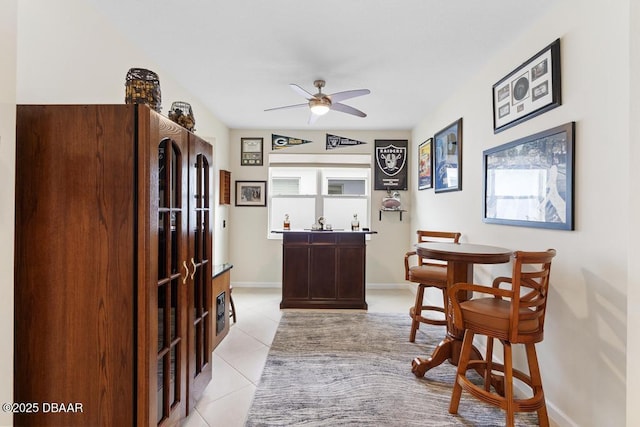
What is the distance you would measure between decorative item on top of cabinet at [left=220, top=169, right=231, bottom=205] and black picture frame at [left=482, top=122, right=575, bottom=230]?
339 centimetres

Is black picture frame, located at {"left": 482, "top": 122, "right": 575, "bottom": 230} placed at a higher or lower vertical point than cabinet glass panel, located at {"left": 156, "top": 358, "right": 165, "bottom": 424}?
higher

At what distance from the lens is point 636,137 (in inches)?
42.1

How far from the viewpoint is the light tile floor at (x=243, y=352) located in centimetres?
183

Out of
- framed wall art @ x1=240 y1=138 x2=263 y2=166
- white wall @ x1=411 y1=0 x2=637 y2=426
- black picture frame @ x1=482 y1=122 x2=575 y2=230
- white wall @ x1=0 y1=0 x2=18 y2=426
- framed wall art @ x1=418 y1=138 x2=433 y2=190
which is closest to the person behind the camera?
white wall @ x1=0 y1=0 x2=18 y2=426

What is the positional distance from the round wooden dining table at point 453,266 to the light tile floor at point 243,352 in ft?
4.27

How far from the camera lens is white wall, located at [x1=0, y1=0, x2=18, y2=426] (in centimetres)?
103

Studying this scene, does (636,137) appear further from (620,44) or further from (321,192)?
(321,192)

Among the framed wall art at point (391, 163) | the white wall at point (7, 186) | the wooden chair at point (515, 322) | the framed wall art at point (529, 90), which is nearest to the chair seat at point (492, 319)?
the wooden chair at point (515, 322)

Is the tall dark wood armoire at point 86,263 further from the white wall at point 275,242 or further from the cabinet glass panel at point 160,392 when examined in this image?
the white wall at point 275,242

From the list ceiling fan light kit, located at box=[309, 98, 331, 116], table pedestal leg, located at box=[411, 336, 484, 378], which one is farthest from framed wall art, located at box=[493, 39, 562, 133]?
table pedestal leg, located at box=[411, 336, 484, 378]

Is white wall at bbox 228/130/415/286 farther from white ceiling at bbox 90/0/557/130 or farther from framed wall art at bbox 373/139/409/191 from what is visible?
white ceiling at bbox 90/0/557/130

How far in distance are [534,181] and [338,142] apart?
10.4 ft

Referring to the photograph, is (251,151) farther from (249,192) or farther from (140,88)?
(140,88)

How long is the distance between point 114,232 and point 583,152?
94.9 inches
